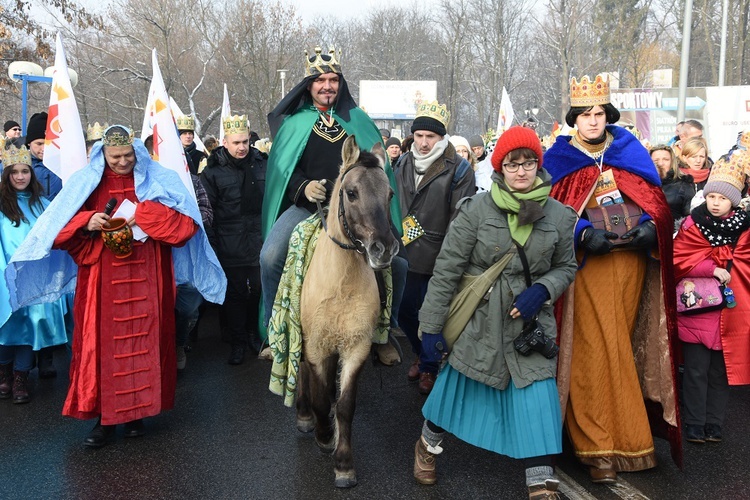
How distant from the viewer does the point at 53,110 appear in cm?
832

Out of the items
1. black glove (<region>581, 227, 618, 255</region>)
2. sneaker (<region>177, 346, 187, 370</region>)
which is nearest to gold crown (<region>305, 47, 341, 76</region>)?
black glove (<region>581, 227, 618, 255</region>)

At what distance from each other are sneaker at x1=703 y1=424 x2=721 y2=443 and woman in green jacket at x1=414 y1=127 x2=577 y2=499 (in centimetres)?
193

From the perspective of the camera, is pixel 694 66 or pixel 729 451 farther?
pixel 694 66

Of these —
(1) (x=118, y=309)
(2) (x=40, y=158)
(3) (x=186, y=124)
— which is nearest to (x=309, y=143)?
(1) (x=118, y=309)

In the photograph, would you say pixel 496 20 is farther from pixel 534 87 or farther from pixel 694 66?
pixel 694 66

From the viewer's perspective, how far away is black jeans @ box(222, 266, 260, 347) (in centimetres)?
777

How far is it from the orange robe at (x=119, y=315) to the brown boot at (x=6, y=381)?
1.66 m

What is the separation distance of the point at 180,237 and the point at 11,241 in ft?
6.90

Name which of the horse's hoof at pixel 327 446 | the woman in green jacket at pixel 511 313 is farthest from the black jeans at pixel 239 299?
the woman in green jacket at pixel 511 313

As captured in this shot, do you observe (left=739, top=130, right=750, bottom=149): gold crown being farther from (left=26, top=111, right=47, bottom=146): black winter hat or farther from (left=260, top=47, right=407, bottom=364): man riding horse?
(left=26, top=111, right=47, bottom=146): black winter hat

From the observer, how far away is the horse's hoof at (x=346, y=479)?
4.54 meters

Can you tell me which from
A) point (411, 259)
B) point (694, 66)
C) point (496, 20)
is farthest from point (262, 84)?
point (411, 259)

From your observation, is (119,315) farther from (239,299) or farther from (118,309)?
(239,299)

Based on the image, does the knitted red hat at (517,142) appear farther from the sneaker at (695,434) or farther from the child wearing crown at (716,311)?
the sneaker at (695,434)
